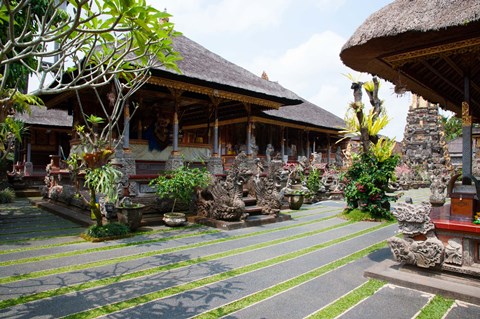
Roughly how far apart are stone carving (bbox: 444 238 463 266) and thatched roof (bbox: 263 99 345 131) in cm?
1593

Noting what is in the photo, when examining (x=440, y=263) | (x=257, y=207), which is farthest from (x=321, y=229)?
(x=440, y=263)

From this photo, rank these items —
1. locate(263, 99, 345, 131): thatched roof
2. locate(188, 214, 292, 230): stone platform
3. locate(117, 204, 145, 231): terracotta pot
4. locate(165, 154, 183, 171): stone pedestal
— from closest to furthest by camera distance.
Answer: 1. locate(117, 204, 145, 231): terracotta pot
2. locate(188, 214, 292, 230): stone platform
3. locate(165, 154, 183, 171): stone pedestal
4. locate(263, 99, 345, 131): thatched roof

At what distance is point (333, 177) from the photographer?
16.0 meters

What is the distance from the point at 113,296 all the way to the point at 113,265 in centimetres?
129

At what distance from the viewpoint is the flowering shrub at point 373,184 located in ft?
30.5

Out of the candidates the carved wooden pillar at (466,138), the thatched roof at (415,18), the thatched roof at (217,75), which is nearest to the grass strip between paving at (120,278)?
the carved wooden pillar at (466,138)

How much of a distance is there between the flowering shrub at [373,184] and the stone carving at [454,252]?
5156mm

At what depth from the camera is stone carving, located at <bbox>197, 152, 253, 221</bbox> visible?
8266 millimetres

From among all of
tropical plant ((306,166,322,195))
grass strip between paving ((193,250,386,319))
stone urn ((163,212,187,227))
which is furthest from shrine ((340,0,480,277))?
tropical plant ((306,166,322,195))

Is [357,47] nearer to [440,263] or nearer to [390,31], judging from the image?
[390,31]

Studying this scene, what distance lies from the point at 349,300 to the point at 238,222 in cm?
464

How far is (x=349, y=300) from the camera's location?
146 inches

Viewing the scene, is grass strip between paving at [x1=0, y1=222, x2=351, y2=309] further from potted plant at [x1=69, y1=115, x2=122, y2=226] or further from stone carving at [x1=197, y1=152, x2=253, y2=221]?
potted plant at [x1=69, y1=115, x2=122, y2=226]

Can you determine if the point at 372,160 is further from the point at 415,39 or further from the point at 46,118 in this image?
the point at 46,118
